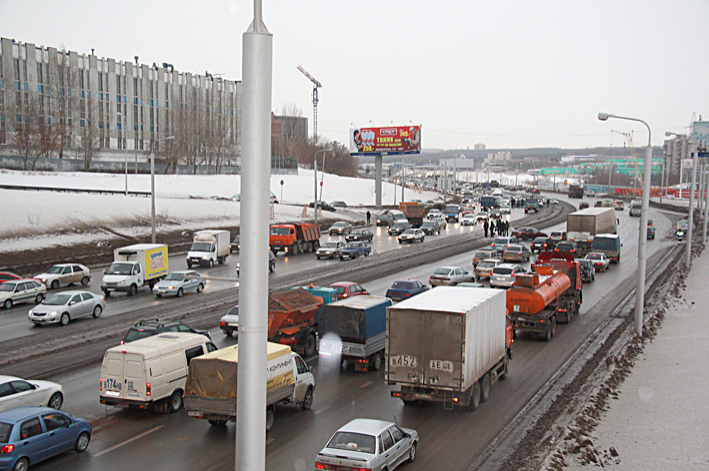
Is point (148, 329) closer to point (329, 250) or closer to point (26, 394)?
point (26, 394)

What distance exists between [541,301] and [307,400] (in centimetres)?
Answer: 1091

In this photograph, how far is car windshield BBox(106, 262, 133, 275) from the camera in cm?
3169

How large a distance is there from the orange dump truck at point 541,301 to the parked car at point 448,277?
726cm

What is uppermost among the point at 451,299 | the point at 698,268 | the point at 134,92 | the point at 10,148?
the point at 134,92

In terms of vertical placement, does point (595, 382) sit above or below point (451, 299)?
below

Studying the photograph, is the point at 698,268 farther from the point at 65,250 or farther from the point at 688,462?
the point at 65,250

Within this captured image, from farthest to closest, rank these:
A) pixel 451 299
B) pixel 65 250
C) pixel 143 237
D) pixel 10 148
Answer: pixel 10 148 < pixel 143 237 < pixel 65 250 < pixel 451 299

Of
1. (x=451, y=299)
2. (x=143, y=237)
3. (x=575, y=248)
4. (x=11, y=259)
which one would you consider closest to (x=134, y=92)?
(x=143, y=237)

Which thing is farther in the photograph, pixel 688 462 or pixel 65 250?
pixel 65 250

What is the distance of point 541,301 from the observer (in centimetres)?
2267

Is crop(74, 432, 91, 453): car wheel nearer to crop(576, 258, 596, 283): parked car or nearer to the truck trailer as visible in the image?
the truck trailer

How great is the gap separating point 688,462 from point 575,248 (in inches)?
1369

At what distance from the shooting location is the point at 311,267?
4069 cm

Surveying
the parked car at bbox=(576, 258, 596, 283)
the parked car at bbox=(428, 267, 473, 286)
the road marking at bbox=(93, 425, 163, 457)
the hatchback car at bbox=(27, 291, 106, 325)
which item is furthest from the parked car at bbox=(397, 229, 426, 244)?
the road marking at bbox=(93, 425, 163, 457)
